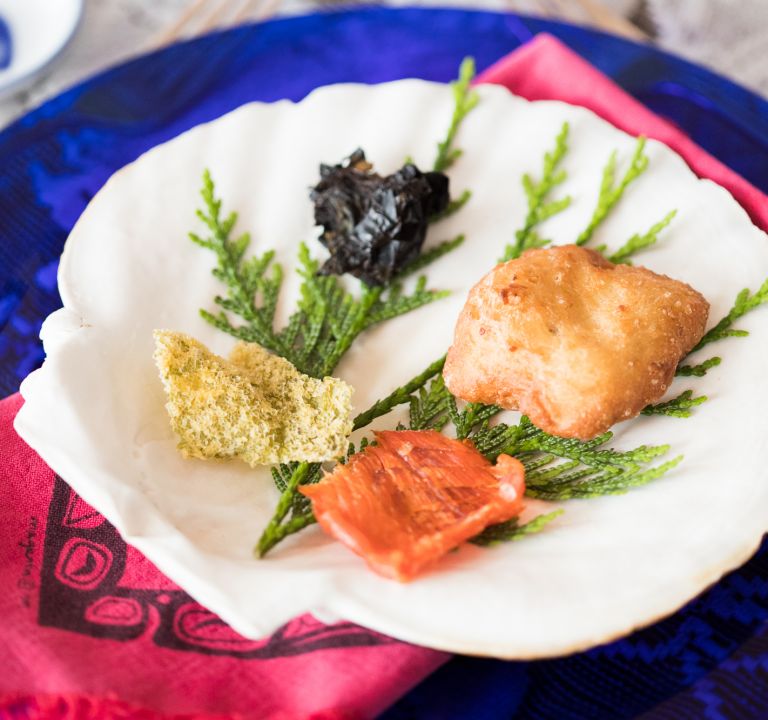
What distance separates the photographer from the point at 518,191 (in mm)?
2801

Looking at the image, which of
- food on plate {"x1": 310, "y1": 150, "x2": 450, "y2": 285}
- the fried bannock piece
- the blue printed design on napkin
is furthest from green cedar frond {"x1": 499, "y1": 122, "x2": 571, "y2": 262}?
the blue printed design on napkin

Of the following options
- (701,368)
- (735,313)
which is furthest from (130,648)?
(735,313)

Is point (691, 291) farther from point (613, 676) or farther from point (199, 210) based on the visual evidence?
point (199, 210)

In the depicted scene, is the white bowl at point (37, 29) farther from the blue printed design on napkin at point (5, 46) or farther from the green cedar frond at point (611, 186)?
the green cedar frond at point (611, 186)

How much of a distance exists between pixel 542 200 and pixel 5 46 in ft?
8.17

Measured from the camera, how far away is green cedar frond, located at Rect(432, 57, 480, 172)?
287cm

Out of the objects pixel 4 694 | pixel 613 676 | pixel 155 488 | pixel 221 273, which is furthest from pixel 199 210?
pixel 613 676

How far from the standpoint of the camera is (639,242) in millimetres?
2566

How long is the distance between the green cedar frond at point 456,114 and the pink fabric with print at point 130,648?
158 cm

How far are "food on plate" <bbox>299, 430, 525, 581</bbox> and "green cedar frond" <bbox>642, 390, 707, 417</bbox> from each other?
0.44 meters

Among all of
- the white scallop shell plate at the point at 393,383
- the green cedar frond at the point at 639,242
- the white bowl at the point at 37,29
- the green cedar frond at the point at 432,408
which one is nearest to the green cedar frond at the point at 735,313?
the white scallop shell plate at the point at 393,383

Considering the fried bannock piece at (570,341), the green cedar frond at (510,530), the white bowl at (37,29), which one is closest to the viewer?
the green cedar frond at (510,530)

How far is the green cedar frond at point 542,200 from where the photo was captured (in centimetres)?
268

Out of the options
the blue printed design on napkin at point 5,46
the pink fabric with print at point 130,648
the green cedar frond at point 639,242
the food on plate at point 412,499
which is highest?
the blue printed design on napkin at point 5,46
